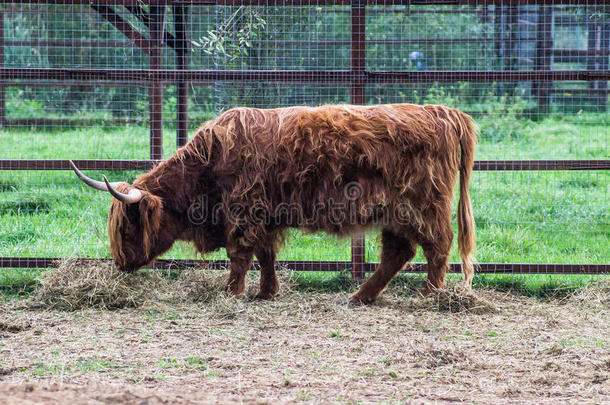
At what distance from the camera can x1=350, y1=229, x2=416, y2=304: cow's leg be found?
217 inches

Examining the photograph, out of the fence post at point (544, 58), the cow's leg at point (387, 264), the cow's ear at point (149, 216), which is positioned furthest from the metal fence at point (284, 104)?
the cow's ear at point (149, 216)

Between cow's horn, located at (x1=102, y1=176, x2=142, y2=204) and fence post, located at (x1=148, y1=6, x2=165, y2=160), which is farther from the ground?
fence post, located at (x1=148, y1=6, x2=165, y2=160)

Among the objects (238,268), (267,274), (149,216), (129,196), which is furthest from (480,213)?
(129,196)

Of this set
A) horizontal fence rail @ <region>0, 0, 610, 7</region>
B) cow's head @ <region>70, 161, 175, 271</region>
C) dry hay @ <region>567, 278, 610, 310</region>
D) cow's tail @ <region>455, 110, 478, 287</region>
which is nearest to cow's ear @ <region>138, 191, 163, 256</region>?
cow's head @ <region>70, 161, 175, 271</region>

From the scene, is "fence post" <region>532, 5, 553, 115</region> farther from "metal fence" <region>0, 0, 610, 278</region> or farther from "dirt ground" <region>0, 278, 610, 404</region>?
"dirt ground" <region>0, 278, 610, 404</region>

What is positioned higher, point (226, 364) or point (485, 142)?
point (485, 142)

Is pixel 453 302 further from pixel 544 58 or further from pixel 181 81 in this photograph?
pixel 544 58

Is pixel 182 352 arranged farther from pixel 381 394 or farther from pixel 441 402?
pixel 441 402

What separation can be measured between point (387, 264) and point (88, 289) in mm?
2257

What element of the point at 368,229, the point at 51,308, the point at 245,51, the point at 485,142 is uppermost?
the point at 245,51

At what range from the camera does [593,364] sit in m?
3.83

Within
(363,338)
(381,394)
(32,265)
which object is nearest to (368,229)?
(363,338)

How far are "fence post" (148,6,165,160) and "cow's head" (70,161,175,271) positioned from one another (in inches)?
32.3

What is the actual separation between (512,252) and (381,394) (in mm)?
3487
